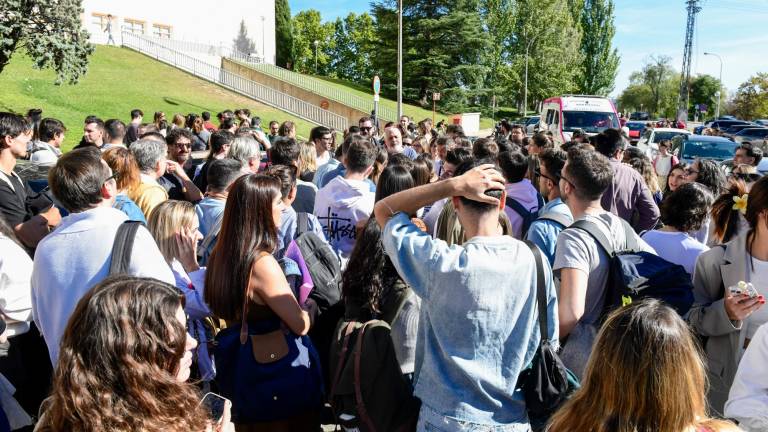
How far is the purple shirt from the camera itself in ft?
19.5

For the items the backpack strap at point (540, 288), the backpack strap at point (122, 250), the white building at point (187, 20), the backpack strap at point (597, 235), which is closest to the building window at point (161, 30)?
the white building at point (187, 20)

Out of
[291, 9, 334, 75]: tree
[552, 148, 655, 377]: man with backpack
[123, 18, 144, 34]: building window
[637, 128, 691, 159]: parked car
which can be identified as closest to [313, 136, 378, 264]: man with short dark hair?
[552, 148, 655, 377]: man with backpack

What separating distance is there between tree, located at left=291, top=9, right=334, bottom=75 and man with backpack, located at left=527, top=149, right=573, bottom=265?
3468 inches

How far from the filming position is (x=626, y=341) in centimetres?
183

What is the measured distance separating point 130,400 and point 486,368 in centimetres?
134

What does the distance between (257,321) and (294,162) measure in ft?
11.8

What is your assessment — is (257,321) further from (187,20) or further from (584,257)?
(187,20)

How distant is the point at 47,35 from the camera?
20.9 meters

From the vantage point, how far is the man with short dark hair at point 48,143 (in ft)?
23.2

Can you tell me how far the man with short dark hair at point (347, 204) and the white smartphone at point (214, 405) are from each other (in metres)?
2.98

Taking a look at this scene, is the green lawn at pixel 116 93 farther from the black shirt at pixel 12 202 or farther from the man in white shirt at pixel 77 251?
the man in white shirt at pixel 77 251

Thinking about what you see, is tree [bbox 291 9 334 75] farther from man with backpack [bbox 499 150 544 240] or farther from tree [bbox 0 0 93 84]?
man with backpack [bbox 499 150 544 240]

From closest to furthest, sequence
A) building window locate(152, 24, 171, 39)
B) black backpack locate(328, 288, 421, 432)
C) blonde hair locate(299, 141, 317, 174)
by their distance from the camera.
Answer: black backpack locate(328, 288, 421, 432) < blonde hair locate(299, 141, 317, 174) < building window locate(152, 24, 171, 39)

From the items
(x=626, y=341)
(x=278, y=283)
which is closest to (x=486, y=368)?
(x=626, y=341)
